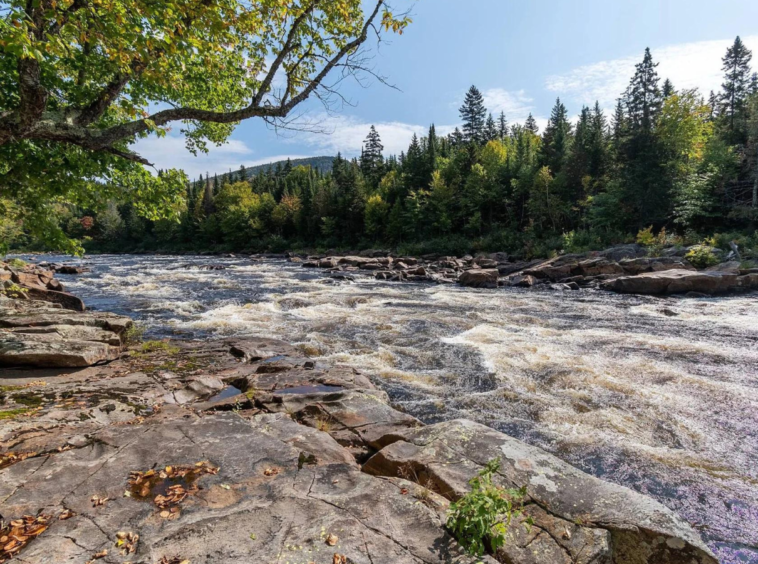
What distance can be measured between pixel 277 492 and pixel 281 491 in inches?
1.3

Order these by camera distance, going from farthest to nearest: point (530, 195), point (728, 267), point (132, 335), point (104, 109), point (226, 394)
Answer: point (530, 195), point (728, 267), point (132, 335), point (226, 394), point (104, 109)

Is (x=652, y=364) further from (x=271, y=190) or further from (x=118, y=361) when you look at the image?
(x=271, y=190)

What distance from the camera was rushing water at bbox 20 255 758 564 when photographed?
499cm

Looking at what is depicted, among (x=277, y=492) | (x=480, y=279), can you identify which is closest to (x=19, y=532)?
(x=277, y=492)

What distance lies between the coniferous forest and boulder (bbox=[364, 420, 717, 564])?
6183 mm

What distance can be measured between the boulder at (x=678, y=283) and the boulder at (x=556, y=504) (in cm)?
1938

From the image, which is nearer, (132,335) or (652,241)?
(132,335)

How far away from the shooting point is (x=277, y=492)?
3266mm

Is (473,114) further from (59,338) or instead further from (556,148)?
(59,338)

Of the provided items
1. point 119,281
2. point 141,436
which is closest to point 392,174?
point 119,281

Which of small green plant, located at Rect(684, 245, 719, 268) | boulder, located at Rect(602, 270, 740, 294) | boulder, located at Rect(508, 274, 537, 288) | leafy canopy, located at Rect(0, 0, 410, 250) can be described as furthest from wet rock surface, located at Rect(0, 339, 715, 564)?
small green plant, located at Rect(684, 245, 719, 268)

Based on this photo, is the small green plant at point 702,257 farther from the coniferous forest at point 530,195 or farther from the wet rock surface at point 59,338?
the wet rock surface at point 59,338

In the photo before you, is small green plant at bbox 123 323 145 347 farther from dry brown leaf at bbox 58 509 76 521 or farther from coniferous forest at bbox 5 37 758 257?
dry brown leaf at bbox 58 509 76 521

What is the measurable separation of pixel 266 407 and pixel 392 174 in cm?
6248
